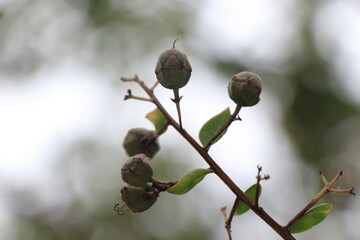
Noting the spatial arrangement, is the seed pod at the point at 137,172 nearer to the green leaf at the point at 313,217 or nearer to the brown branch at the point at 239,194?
the brown branch at the point at 239,194

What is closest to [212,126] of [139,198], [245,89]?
[245,89]

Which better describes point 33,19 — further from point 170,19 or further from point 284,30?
point 284,30

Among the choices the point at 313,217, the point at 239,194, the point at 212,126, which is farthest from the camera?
the point at 212,126

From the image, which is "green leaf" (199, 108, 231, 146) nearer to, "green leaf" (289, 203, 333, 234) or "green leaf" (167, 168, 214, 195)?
"green leaf" (167, 168, 214, 195)

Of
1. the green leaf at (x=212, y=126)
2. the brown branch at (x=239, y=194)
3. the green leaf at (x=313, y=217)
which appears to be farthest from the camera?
the green leaf at (x=212, y=126)

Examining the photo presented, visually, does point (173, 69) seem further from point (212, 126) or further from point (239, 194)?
point (239, 194)

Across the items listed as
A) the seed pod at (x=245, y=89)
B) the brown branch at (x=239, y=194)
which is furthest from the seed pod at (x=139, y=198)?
the seed pod at (x=245, y=89)
